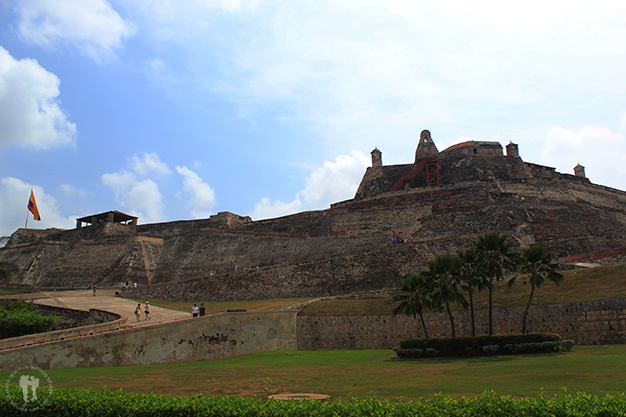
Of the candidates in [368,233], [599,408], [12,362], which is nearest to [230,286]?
[368,233]

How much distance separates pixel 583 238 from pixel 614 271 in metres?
12.4

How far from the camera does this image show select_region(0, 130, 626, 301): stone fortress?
106 ft

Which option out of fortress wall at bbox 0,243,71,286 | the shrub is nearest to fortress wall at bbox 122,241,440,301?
the shrub

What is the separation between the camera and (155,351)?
18094 millimetres

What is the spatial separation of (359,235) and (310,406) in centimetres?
3250

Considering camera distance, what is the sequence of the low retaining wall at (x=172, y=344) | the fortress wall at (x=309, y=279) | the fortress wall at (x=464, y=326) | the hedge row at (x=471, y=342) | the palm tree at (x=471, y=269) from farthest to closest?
the fortress wall at (x=309, y=279)
the palm tree at (x=471, y=269)
the fortress wall at (x=464, y=326)
the hedge row at (x=471, y=342)
the low retaining wall at (x=172, y=344)

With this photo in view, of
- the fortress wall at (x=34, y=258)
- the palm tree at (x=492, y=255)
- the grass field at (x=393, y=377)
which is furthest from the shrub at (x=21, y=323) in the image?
the fortress wall at (x=34, y=258)

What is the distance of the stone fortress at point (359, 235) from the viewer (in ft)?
106

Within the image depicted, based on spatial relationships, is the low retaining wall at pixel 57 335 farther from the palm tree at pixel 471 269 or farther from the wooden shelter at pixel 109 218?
the wooden shelter at pixel 109 218

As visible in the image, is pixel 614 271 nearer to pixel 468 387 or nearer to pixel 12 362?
pixel 468 387

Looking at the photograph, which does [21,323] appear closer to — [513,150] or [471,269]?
[471,269]

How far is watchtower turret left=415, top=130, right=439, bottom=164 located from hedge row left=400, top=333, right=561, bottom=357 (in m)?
34.8

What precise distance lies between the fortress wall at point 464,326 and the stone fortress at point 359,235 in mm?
6675

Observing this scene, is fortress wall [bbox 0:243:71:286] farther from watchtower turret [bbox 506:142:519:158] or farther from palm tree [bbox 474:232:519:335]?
watchtower turret [bbox 506:142:519:158]
